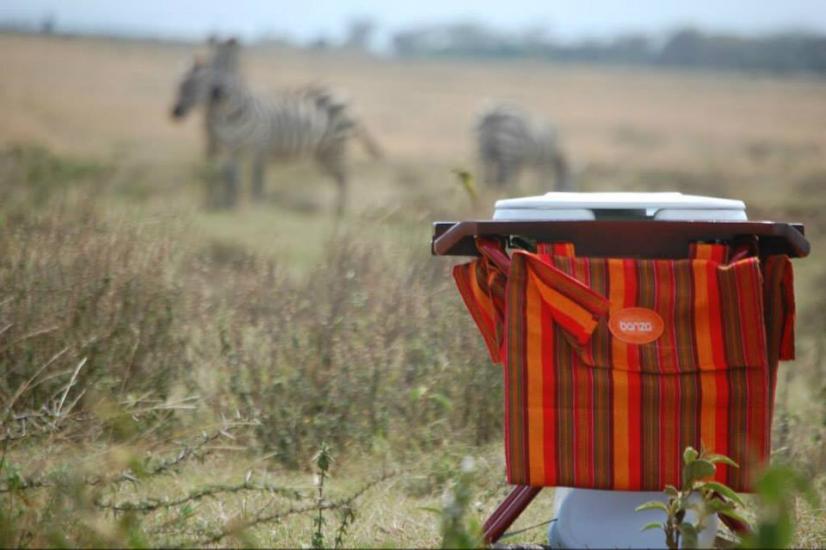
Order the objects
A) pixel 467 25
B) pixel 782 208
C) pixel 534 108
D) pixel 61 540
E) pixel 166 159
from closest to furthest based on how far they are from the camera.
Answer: pixel 61 540, pixel 782 208, pixel 166 159, pixel 534 108, pixel 467 25

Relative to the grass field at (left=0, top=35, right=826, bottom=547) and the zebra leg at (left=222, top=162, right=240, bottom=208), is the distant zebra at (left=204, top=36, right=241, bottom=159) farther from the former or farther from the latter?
the grass field at (left=0, top=35, right=826, bottom=547)

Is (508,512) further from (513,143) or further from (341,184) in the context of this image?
(513,143)

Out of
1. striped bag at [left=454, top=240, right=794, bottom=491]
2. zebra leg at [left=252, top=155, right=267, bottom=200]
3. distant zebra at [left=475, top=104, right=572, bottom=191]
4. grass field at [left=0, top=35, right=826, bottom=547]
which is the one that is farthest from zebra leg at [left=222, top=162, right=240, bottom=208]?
striped bag at [left=454, top=240, right=794, bottom=491]

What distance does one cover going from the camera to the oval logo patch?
2768 millimetres

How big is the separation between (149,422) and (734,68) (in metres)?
28.6

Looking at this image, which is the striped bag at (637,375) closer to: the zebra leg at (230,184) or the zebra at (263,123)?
the zebra leg at (230,184)

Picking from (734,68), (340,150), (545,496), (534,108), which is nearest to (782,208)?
(340,150)

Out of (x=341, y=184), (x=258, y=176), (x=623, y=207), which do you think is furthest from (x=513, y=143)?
(x=623, y=207)

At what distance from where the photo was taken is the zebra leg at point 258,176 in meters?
14.7

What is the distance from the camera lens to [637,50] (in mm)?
36031

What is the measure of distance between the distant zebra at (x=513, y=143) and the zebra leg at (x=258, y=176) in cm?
343

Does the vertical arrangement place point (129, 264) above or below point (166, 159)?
above

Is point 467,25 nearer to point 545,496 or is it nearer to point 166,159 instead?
point 166,159

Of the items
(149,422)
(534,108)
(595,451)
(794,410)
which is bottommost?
(534,108)
